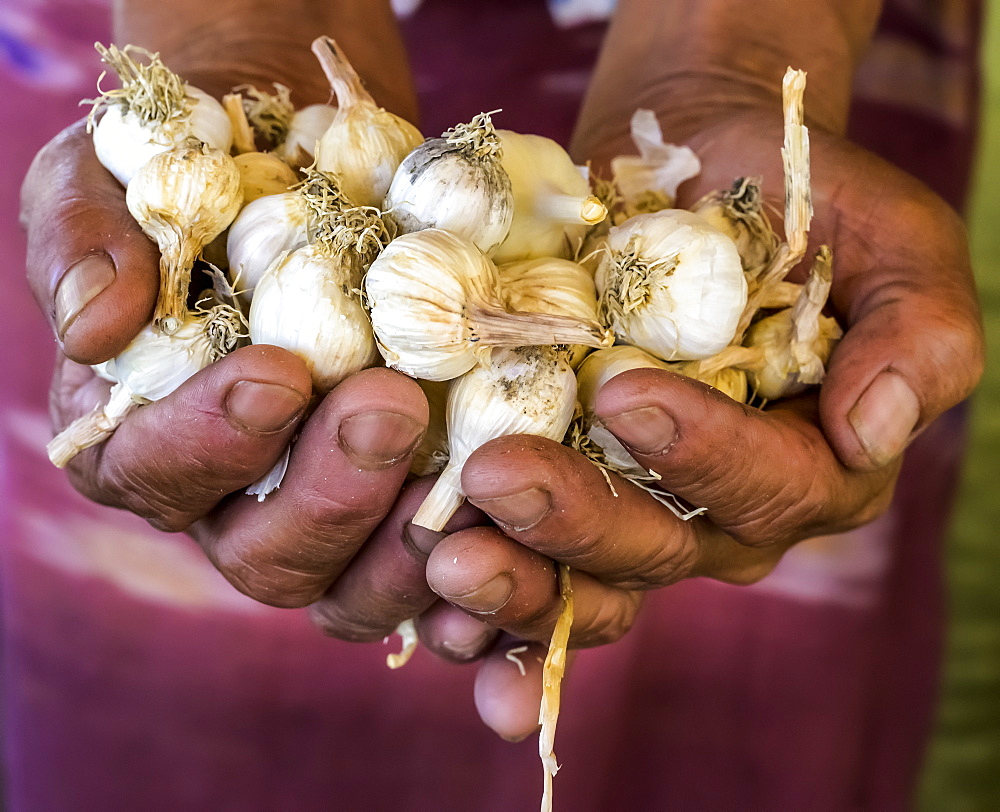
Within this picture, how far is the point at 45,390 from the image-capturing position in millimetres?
1143

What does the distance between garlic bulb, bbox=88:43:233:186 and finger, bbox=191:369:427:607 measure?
0.24 meters

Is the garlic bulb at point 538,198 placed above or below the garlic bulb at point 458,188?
below

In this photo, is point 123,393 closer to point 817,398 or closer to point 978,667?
point 817,398

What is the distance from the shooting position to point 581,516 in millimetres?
540

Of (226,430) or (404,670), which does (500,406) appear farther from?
(404,670)

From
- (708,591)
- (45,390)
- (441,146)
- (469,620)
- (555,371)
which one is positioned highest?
(441,146)

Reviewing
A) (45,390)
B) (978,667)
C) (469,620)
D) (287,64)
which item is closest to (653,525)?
(469,620)

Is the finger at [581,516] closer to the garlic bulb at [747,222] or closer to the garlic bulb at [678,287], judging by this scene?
the garlic bulb at [678,287]

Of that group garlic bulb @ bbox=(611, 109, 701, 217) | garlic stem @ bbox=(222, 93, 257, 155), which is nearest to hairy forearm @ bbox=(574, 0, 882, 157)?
garlic bulb @ bbox=(611, 109, 701, 217)

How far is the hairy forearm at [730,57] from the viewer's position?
936 millimetres

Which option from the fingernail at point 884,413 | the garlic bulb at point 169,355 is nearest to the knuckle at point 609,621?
the fingernail at point 884,413

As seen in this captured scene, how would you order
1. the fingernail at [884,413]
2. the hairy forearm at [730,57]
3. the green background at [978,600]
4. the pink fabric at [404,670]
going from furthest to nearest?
1. the green background at [978,600]
2. the pink fabric at [404,670]
3. the hairy forearm at [730,57]
4. the fingernail at [884,413]

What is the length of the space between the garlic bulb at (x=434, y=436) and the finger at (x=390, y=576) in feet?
0.06

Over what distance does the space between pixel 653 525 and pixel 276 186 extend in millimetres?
372
